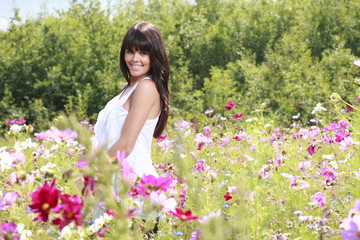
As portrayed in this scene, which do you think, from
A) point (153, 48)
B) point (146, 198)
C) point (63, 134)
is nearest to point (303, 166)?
point (153, 48)

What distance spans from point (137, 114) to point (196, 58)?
9674mm

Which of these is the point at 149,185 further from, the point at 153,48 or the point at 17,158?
the point at 153,48

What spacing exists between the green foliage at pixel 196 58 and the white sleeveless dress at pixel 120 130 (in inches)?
224

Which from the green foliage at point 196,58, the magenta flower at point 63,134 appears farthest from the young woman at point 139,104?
the green foliage at point 196,58

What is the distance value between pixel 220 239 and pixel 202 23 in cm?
1153

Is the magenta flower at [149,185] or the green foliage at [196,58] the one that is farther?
the green foliage at [196,58]

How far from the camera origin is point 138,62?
2.36 metres

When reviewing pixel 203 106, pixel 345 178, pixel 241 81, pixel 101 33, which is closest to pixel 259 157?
pixel 345 178

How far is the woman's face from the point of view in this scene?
2357 millimetres

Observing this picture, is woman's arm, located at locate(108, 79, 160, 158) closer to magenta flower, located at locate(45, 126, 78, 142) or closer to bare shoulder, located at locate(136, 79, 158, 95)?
bare shoulder, located at locate(136, 79, 158, 95)

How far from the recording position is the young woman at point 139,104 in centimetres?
213

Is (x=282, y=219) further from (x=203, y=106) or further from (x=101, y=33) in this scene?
(x=101, y=33)

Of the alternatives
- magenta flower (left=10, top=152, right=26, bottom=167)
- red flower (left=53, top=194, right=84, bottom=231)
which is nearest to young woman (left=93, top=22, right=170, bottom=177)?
magenta flower (left=10, top=152, right=26, bottom=167)

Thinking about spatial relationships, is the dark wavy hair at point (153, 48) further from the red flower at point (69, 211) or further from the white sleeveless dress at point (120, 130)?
the red flower at point (69, 211)
